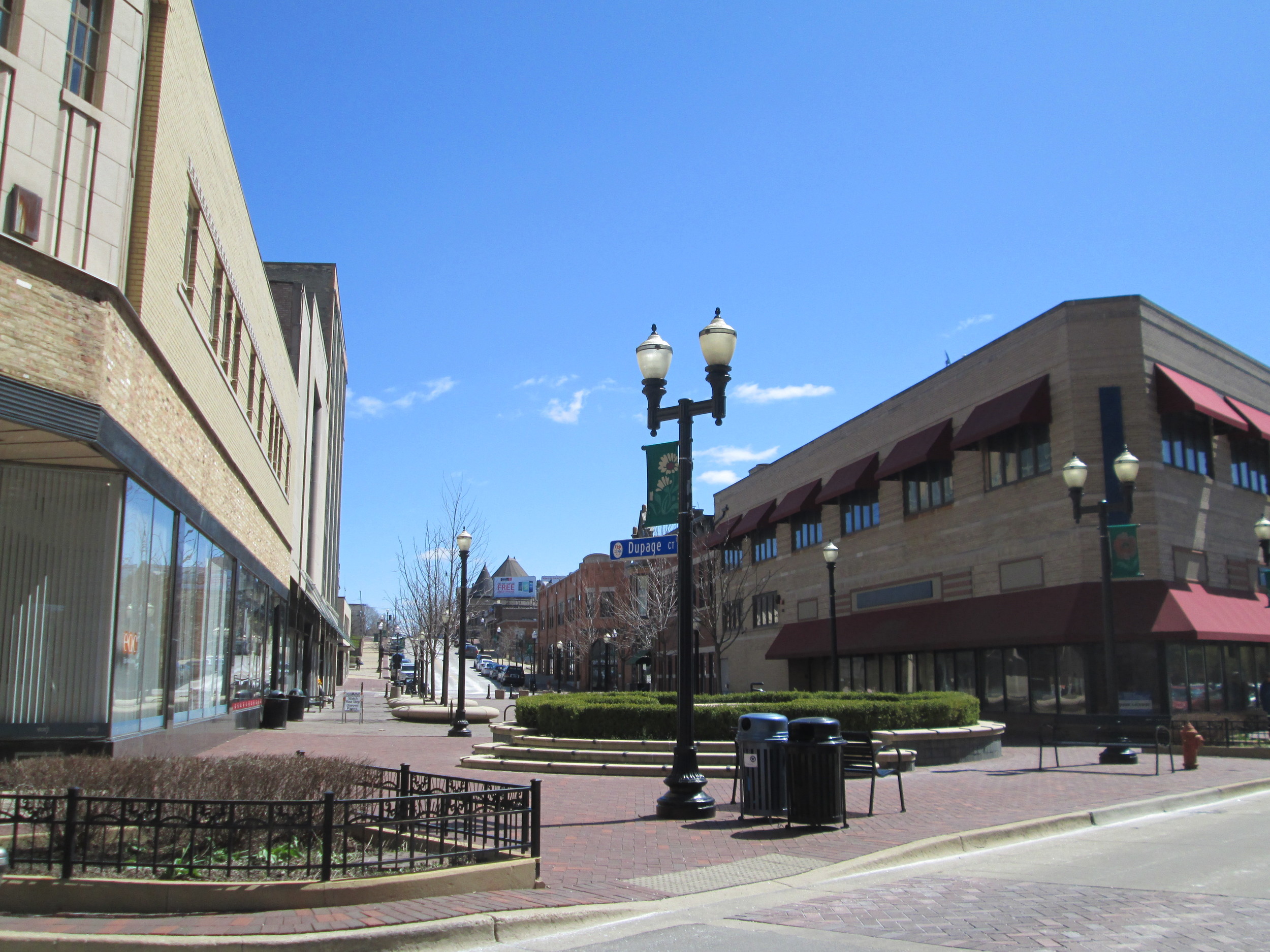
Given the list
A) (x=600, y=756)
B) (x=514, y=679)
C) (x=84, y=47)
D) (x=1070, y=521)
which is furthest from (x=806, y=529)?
(x=84, y=47)

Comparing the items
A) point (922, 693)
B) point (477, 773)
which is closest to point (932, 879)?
point (477, 773)

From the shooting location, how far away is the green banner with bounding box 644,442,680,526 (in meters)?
12.7

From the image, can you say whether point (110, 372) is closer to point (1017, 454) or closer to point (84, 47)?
point (84, 47)

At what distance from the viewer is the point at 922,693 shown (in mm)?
23094

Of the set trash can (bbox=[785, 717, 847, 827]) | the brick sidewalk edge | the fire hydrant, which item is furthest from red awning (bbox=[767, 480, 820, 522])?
the brick sidewalk edge

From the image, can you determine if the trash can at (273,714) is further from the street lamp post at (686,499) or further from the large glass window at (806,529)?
the large glass window at (806,529)

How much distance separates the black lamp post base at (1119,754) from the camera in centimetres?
1842

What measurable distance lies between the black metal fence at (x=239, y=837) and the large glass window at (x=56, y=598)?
4.33m

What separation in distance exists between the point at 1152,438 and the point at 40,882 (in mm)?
26973

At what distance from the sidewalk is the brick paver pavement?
41.4 inches

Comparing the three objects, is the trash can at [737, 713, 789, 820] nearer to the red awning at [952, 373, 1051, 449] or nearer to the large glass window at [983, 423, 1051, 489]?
the red awning at [952, 373, 1051, 449]

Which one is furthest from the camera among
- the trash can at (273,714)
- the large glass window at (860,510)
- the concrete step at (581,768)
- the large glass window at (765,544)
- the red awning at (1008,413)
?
the large glass window at (765,544)

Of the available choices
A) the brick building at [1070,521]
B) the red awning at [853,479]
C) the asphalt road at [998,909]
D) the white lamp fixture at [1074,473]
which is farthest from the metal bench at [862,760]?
the red awning at [853,479]

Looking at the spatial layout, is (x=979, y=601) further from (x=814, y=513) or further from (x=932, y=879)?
(x=932, y=879)
